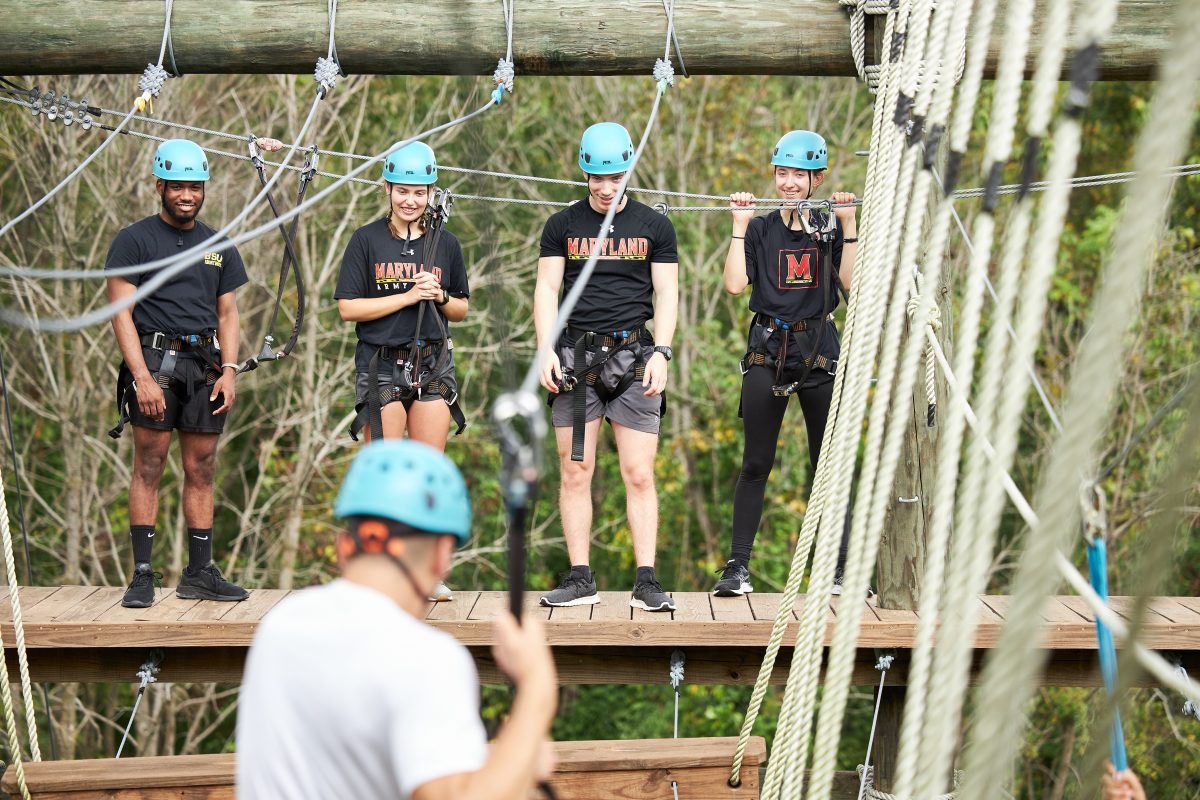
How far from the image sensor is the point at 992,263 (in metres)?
10.6

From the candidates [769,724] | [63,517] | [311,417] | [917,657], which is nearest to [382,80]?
[311,417]

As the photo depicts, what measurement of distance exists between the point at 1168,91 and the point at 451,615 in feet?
10.1

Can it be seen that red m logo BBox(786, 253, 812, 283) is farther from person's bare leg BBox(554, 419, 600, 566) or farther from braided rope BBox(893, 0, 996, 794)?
braided rope BBox(893, 0, 996, 794)

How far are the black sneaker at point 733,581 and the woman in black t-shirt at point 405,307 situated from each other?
1066mm

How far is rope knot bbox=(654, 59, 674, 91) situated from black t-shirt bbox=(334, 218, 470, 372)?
86 cm

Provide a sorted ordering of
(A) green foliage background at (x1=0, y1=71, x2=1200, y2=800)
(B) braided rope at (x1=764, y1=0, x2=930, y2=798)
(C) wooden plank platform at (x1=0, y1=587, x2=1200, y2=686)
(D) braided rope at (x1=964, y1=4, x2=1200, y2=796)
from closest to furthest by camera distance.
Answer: (D) braided rope at (x1=964, y1=4, x2=1200, y2=796) < (B) braided rope at (x1=764, y1=0, x2=930, y2=798) < (C) wooden plank platform at (x1=0, y1=587, x2=1200, y2=686) < (A) green foliage background at (x1=0, y1=71, x2=1200, y2=800)

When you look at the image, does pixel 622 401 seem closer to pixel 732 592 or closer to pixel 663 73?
pixel 732 592

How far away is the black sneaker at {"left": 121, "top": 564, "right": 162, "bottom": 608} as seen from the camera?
4.19m

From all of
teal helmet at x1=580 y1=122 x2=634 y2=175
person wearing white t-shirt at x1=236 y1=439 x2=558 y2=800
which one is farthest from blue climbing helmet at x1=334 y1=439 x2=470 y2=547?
teal helmet at x1=580 y1=122 x2=634 y2=175

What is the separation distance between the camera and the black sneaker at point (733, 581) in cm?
440

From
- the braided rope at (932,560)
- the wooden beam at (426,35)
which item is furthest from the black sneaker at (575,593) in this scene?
the braided rope at (932,560)

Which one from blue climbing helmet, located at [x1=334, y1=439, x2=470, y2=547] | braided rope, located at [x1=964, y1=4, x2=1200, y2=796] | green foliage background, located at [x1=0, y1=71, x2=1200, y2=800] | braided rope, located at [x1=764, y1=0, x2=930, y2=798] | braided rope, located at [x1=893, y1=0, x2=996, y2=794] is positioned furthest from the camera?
green foliage background, located at [x1=0, y1=71, x2=1200, y2=800]

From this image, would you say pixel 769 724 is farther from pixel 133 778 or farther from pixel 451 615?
pixel 133 778

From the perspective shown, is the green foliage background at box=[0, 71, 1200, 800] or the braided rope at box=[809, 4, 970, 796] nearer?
the braided rope at box=[809, 4, 970, 796]
